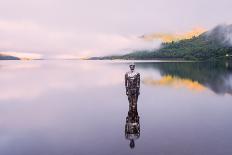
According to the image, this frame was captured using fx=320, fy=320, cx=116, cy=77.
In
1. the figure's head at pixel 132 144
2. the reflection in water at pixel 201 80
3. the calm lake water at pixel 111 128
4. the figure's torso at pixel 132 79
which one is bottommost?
the reflection in water at pixel 201 80

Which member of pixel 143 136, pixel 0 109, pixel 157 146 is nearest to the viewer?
pixel 157 146

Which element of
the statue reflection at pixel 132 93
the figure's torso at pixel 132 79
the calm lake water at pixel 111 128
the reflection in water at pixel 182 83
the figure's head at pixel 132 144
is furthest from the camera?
the reflection in water at pixel 182 83

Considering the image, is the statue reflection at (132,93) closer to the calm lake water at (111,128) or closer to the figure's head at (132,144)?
the calm lake water at (111,128)

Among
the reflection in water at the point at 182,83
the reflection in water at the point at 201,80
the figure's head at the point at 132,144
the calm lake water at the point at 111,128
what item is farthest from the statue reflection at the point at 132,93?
the reflection in water at the point at 182,83

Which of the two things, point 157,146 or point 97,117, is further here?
point 97,117

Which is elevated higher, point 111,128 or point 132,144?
point 132,144

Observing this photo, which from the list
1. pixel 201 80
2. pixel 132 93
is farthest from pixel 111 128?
pixel 201 80

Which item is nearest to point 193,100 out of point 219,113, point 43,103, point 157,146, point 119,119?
point 219,113

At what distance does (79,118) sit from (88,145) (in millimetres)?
9761

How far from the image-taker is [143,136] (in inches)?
854

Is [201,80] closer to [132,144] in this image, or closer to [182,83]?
[182,83]

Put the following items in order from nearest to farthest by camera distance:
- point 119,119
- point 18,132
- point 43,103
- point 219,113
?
1. point 18,132
2. point 119,119
3. point 219,113
4. point 43,103

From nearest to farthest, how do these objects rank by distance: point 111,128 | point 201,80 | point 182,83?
point 111,128 → point 182,83 → point 201,80

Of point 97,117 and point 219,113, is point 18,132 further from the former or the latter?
point 219,113
